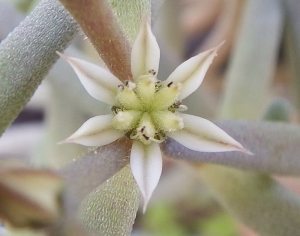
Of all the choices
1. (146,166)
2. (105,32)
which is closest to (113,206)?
(146,166)

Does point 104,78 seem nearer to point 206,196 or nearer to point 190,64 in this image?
point 190,64

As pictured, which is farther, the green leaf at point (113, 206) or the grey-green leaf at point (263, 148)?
the grey-green leaf at point (263, 148)

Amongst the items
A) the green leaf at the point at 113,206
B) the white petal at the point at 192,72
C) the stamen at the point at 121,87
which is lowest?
the green leaf at the point at 113,206

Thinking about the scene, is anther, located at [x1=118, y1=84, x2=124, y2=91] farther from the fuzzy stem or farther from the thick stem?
the fuzzy stem

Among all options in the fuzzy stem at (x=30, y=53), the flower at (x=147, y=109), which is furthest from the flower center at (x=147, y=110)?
the fuzzy stem at (x=30, y=53)

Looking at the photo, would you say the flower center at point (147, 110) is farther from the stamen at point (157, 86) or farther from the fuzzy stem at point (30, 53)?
the fuzzy stem at point (30, 53)

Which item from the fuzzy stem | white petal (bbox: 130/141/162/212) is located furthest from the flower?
the fuzzy stem

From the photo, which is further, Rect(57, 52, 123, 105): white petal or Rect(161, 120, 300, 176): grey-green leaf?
Rect(161, 120, 300, 176): grey-green leaf
